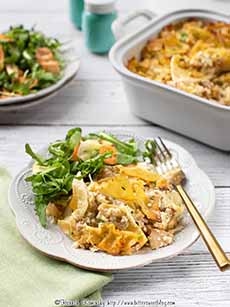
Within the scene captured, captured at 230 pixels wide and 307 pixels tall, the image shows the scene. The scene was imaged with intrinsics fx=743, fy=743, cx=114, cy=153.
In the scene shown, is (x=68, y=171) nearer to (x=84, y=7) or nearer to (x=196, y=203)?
(x=196, y=203)

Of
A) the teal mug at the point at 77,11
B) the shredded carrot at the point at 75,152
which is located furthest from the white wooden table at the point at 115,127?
the shredded carrot at the point at 75,152

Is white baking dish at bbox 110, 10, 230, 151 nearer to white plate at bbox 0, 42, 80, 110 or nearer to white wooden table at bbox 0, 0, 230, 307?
white wooden table at bbox 0, 0, 230, 307

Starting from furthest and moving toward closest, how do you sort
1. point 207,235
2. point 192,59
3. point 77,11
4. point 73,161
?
point 77,11 < point 192,59 < point 73,161 < point 207,235

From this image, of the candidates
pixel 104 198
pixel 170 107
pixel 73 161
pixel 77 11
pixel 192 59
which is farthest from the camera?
pixel 77 11

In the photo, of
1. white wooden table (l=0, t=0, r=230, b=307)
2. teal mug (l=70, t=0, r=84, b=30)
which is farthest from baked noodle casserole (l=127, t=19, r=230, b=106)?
teal mug (l=70, t=0, r=84, b=30)

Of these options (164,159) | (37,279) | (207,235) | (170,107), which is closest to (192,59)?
(170,107)

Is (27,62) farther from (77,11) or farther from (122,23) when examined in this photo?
(77,11)
